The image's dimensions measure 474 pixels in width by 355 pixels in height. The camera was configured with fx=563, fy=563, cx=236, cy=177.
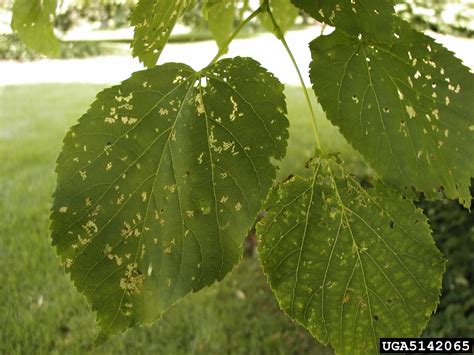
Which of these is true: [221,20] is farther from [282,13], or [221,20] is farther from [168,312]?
[168,312]

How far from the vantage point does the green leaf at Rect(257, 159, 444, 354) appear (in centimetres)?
56

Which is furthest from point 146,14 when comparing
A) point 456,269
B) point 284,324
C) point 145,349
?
point 456,269

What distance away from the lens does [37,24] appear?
0.82m

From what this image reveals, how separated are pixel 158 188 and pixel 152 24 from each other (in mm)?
210

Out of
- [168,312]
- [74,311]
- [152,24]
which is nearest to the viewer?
[152,24]

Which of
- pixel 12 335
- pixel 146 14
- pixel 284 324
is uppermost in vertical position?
pixel 146 14

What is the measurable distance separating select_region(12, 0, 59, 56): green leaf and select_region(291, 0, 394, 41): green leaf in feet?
1.46

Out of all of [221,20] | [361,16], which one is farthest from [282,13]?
[361,16]

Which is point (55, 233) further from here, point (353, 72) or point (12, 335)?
point (12, 335)

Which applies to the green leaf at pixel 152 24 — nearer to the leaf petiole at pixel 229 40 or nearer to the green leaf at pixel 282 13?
the leaf petiole at pixel 229 40

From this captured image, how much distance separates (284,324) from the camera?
2.48 m

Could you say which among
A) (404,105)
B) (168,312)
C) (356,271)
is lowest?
(168,312)

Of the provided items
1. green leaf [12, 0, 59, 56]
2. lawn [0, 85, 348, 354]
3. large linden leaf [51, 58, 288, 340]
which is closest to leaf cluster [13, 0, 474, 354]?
large linden leaf [51, 58, 288, 340]

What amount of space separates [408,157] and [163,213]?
0.23 meters
